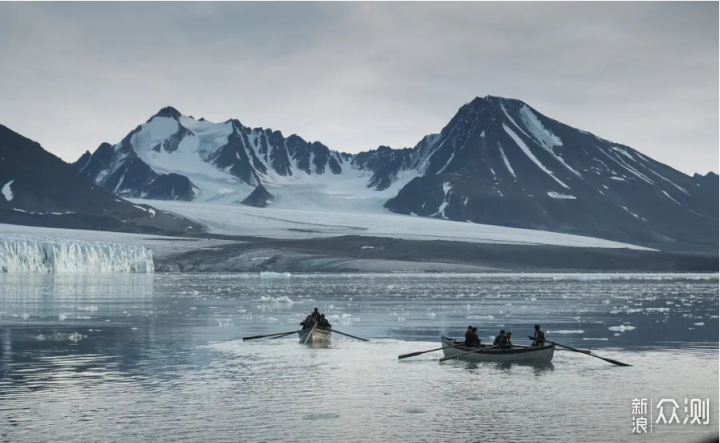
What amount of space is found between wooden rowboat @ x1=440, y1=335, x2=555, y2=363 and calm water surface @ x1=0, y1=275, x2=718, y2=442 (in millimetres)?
424

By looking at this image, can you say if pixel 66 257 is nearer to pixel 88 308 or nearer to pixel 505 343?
pixel 88 308

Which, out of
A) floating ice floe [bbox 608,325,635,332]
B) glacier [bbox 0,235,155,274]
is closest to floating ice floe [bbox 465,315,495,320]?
floating ice floe [bbox 608,325,635,332]

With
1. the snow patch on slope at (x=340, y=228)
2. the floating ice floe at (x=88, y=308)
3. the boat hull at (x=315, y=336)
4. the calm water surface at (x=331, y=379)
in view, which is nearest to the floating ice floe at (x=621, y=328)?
the calm water surface at (x=331, y=379)

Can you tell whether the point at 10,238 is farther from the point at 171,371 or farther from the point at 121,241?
the point at 171,371

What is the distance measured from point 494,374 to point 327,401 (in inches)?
271

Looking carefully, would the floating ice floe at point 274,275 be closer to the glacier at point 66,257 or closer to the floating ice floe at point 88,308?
the glacier at point 66,257

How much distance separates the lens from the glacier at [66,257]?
102 metres

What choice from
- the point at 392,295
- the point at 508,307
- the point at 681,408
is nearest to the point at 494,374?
the point at 681,408

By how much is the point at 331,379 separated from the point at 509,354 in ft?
20.8

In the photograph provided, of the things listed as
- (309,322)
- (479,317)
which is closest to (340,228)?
(479,317)

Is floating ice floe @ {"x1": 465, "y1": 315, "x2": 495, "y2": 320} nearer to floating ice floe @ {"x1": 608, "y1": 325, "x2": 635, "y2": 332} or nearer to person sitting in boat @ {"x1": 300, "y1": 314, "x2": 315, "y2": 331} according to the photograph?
floating ice floe @ {"x1": 608, "y1": 325, "x2": 635, "y2": 332}

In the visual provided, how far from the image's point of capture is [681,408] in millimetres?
20875

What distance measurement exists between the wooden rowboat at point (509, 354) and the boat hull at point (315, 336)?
6511 mm

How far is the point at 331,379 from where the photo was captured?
1005 inches
